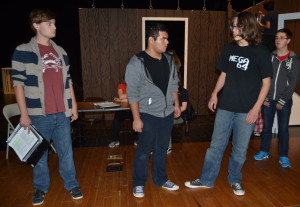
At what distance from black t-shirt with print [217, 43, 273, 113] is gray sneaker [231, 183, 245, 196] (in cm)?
83

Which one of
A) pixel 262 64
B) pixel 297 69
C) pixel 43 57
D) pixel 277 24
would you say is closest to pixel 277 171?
pixel 297 69

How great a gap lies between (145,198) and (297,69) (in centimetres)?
230

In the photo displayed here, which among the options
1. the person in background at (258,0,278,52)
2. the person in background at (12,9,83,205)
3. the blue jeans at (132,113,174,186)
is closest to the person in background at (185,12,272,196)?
the blue jeans at (132,113,174,186)

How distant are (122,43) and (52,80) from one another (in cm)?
373

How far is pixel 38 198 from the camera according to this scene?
2.53 metres

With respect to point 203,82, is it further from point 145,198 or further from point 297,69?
point 145,198

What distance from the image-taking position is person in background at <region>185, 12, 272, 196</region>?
229 centimetres

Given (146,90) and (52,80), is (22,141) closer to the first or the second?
(52,80)

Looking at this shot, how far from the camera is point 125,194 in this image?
2.71 metres

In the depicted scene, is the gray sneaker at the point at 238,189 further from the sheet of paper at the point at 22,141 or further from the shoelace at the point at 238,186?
the sheet of paper at the point at 22,141

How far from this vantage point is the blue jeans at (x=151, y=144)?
8.06ft

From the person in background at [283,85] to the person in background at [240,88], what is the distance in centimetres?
86

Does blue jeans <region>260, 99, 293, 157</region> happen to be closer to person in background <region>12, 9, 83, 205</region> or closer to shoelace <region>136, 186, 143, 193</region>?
shoelace <region>136, 186, 143, 193</region>

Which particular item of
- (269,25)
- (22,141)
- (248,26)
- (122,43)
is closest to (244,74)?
(248,26)
